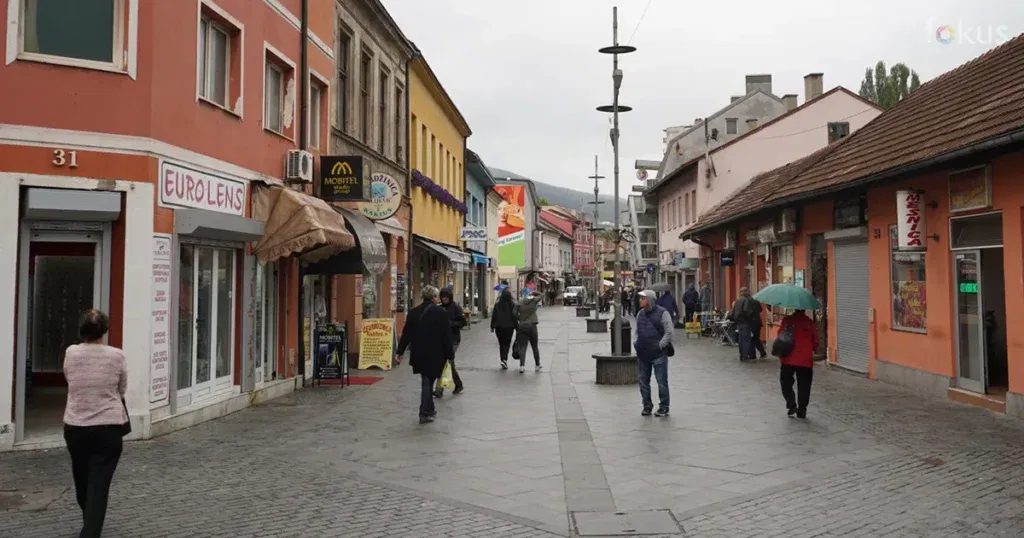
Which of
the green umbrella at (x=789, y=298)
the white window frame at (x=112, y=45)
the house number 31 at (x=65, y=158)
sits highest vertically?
the white window frame at (x=112, y=45)

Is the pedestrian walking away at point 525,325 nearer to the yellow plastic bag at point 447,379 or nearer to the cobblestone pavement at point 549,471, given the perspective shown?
the yellow plastic bag at point 447,379

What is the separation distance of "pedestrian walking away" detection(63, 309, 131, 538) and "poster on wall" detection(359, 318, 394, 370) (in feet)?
37.1

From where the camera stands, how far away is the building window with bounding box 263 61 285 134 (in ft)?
45.0

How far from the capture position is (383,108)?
70.6 ft

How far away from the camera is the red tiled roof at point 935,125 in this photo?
11.5 m

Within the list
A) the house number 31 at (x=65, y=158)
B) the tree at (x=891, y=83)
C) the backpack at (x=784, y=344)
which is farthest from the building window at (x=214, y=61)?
the tree at (x=891, y=83)

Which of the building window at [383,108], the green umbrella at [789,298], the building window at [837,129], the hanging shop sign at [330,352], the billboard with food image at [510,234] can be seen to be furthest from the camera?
the billboard with food image at [510,234]

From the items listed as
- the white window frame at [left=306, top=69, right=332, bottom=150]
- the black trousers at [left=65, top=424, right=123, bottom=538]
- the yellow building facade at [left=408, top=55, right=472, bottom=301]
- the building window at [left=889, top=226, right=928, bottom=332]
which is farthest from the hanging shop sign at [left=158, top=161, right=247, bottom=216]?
the yellow building facade at [left=408, top=55, right=472, bottom=301]

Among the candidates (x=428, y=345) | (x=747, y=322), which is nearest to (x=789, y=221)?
(x=747, y=322)

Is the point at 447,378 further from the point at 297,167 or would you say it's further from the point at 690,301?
the point at 690,301

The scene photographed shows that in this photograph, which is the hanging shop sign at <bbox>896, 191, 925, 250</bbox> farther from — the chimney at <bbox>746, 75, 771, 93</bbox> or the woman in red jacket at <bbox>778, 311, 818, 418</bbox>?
the chimney at <bbox>746, 75, 771, 93</bbox>

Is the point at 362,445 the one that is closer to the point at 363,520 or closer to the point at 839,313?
the point at 363,520

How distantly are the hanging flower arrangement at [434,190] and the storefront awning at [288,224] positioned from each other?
11.8 m

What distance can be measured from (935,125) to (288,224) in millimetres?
9894
